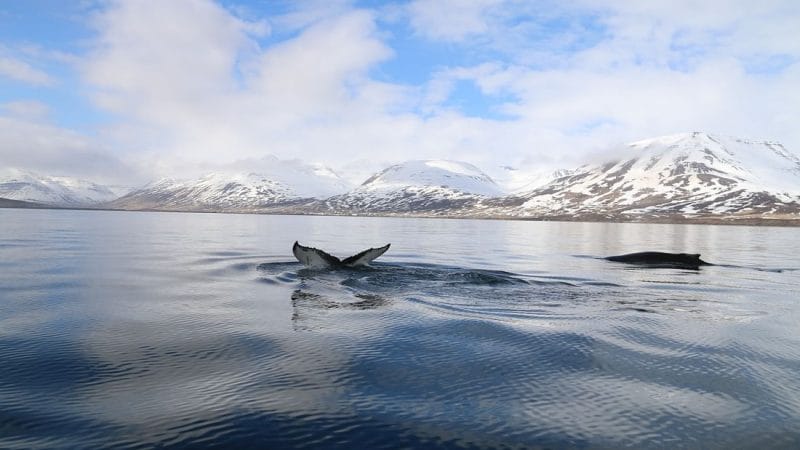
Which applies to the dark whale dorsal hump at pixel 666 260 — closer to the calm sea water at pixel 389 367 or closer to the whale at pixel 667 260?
the whale at pixel 667 260

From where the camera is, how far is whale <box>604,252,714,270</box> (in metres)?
32.8

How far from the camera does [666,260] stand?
112ft

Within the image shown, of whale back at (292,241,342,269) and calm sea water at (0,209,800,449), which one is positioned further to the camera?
whale back at (292,241,342,269)

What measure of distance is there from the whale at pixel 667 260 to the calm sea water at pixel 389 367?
41.0ft

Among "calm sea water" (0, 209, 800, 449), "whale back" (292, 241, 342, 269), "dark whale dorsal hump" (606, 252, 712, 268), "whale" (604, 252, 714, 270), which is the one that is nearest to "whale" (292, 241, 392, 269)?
"whale back" (292, 241, 342, 269)

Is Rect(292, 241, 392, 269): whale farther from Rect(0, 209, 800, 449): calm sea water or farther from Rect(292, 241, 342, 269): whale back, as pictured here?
Rect(0, 209, 800, 449): calm sea water

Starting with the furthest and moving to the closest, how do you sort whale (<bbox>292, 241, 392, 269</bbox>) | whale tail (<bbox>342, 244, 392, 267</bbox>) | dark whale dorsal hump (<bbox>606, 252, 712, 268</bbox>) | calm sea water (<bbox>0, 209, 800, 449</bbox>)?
dark whale dorsal hump (<bbox>606, 252, 712, 268</bbox>)
whale tail (<bbox>342, 244, 392, 267</bbox>)
whale (<bbox>292, 241, 392, 269</bbox>)
calm sea water (<bbox>0, 209, 800, 449</bbox>)

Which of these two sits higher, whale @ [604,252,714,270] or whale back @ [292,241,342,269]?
whale back @ [292,241,342,269]

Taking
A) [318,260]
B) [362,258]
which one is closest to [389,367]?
[318,260]

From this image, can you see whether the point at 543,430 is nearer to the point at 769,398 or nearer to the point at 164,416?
the point at 769,398

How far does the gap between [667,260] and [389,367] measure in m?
29.6

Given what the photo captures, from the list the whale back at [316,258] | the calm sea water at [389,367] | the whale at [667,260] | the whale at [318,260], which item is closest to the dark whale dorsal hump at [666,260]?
the whale at [667,260]

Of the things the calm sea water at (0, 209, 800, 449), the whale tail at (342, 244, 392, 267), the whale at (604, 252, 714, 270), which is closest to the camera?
the calm sea water at (0, 209, 800, 449)

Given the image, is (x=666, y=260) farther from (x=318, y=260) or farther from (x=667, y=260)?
(x=318, y=260)
